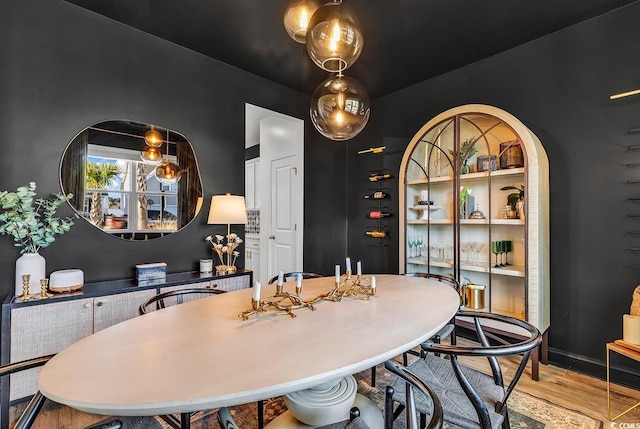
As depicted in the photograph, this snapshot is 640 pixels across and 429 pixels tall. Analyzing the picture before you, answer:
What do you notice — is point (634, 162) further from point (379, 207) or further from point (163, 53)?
point (163, 53)

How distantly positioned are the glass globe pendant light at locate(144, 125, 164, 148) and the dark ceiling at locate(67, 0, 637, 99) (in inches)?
34.5

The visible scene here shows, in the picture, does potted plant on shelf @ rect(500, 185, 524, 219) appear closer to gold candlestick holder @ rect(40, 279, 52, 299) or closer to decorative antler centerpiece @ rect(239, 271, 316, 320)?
decorative antler centerpiece @ rect(239, 271, 316, 320)

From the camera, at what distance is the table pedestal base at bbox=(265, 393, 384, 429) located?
1589mm

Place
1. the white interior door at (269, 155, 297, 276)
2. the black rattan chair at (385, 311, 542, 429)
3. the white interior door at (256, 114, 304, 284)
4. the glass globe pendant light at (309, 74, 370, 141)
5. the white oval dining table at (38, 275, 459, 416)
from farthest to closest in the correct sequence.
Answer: the white interior door at (269, 155, 297, 276)
the white interior door at (256, 114, 304, 284)
the glass globe pendant light at (309, 74, 370, 141)
the black rattan chair at (385, 311, 542, 429)
the white oval dining table at (38, 275, 459, 416)

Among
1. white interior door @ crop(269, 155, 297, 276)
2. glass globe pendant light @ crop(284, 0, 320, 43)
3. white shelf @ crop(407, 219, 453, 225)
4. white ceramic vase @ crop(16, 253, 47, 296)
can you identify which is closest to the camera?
glass globe pendant light @ crop(284, 0, 320, 43)

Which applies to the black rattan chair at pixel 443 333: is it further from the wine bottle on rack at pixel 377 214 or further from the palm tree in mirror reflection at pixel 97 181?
the palm tree in mirror reflection at pixel 97 181

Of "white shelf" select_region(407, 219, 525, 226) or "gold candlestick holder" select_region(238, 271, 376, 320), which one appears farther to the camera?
"white shelf" select_region(407, 219, 525, 226)

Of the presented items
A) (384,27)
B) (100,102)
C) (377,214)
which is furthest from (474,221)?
(100,102)

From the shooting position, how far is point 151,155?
9.14ft

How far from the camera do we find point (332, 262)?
14.2ft

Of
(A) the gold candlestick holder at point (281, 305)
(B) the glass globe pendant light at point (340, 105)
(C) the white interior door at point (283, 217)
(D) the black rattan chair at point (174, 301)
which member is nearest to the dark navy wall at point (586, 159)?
(B) the glass globe pendant light at point (340, 105)

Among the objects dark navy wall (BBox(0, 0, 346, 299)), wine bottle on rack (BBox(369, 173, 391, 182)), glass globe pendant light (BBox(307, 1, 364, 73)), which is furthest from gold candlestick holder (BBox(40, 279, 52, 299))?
wine bottle on rack (BBox(369, 173, 391, 182))

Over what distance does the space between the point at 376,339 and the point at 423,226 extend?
2303 mm

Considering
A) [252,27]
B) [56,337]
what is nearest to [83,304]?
[56,337]
